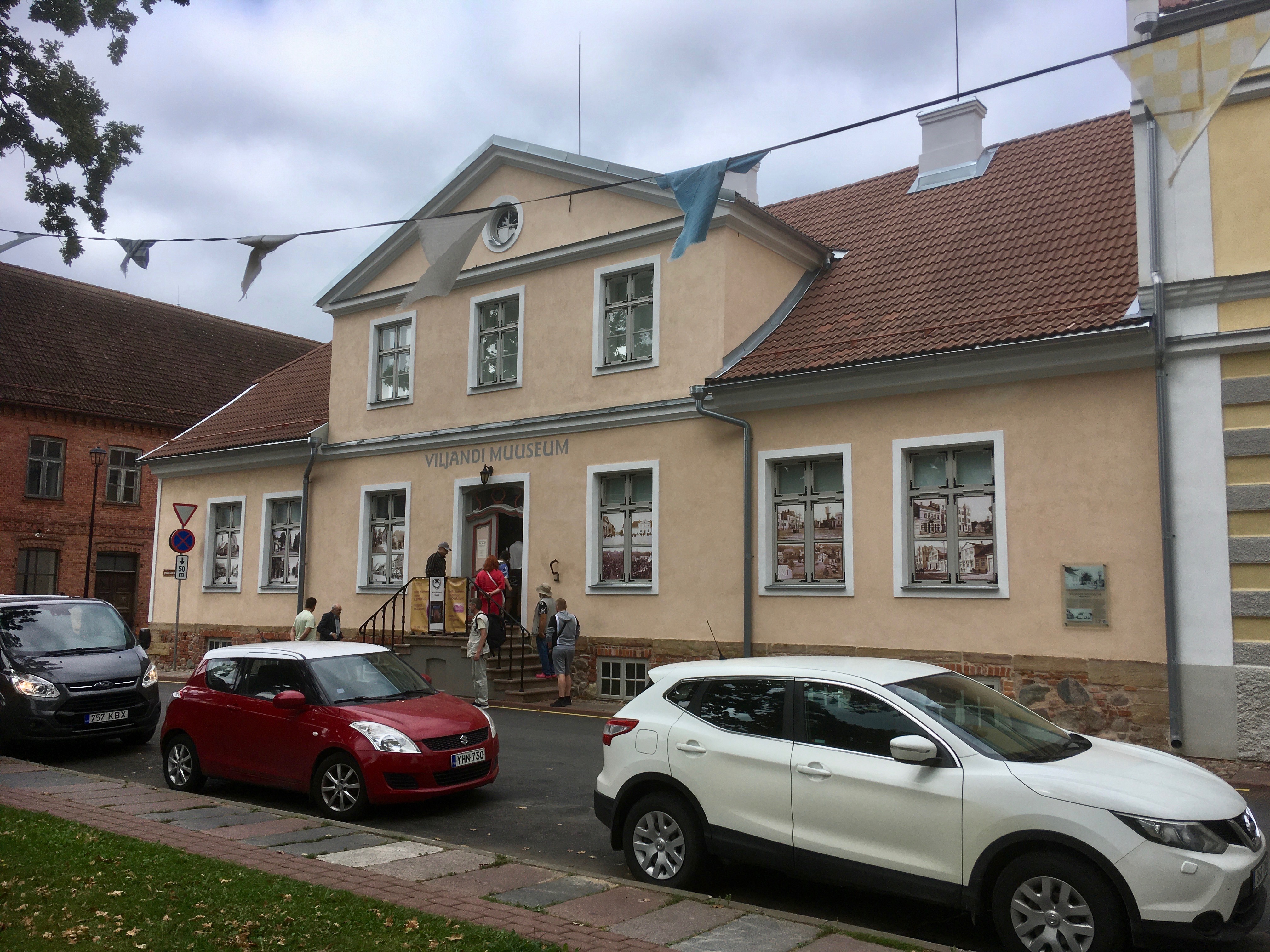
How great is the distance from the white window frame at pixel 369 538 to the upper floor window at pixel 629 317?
5372mm

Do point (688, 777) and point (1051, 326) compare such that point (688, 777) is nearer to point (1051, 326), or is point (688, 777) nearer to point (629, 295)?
point (1051, 326)

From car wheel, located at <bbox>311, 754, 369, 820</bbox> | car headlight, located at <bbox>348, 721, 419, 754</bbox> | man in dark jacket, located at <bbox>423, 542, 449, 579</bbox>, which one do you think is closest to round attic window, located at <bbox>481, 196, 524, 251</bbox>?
man in dark jacket, located at <bbox>423, 542, 449, 579</bbox>

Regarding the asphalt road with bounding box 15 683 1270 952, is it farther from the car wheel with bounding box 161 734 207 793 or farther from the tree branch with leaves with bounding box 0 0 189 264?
the tree branch with leaves with bounding box 0 0 189 264

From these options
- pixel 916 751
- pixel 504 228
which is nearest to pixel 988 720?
pixel 916 751

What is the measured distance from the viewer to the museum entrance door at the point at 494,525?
63.0 feet

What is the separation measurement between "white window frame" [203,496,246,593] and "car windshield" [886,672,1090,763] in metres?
20.2

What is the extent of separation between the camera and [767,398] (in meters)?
15.6

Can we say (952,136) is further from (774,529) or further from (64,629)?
(64,629)

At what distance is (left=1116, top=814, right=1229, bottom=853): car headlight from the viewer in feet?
17.0

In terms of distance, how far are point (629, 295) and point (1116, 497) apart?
8.36 m

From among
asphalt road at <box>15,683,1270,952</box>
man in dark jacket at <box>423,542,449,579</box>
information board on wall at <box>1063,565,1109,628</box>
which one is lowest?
asphalt road at <box>15,683,1270,952</box>

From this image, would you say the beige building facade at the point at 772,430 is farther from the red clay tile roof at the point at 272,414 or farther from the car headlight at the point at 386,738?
the car headlight at the point at 386,738

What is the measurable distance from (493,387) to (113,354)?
2522 cm

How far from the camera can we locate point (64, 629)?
13258 mm
